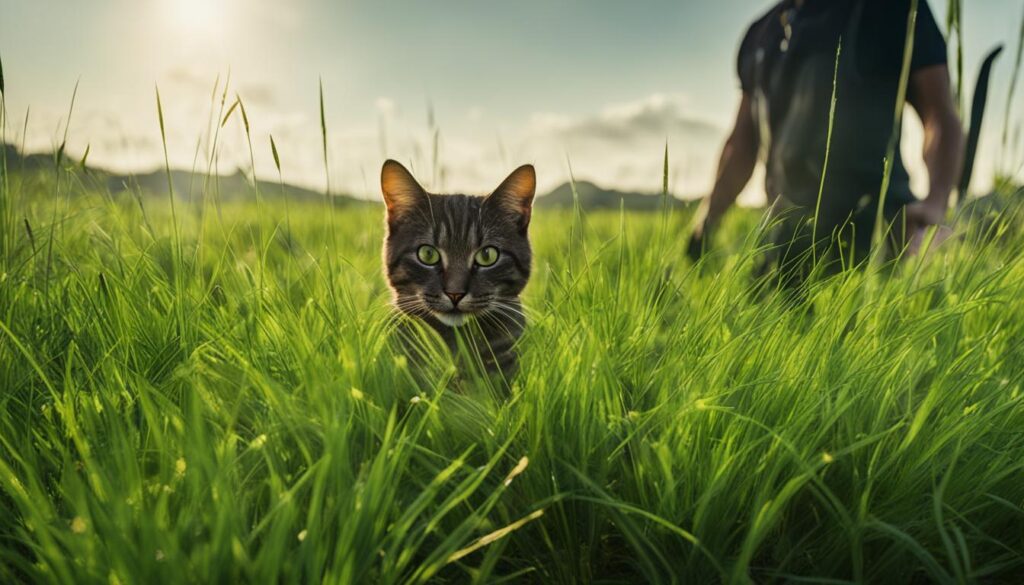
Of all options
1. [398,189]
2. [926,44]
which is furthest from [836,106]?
[398,189]

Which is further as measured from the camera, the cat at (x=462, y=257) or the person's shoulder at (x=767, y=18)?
the person's shoulder at (x=767, y=18)

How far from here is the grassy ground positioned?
0.86 meters

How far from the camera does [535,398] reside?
117cm

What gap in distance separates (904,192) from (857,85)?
62cm

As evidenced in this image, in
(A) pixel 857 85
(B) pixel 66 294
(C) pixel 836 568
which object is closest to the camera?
(C) pixel 836 568

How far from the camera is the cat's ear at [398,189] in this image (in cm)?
198

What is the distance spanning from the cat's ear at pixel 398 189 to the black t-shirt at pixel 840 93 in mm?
2218

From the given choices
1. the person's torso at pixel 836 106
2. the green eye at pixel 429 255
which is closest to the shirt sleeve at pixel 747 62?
the person's torso at pixel 836 106

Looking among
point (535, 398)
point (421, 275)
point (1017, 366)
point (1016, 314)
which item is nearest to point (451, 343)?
point (421, 275)

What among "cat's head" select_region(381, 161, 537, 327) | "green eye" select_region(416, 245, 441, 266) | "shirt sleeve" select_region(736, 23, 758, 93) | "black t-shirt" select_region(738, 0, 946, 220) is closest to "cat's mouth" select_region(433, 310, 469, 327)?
"cat's head" select_region(381, 161, 537, 327)

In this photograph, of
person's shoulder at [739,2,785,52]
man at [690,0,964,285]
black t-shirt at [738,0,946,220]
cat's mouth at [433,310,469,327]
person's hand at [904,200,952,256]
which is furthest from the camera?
person's shoulder at [739,2,785,52]

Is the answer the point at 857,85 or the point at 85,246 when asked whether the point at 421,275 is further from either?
the point at 857,85

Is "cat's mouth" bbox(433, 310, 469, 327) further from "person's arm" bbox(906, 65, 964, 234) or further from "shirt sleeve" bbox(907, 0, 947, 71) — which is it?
"shirt sleeve" bbox(907, 0, 947, 71)

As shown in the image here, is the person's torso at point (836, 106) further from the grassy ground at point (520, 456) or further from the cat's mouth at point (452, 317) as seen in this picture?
the cat's mouth at point (452, 317)
